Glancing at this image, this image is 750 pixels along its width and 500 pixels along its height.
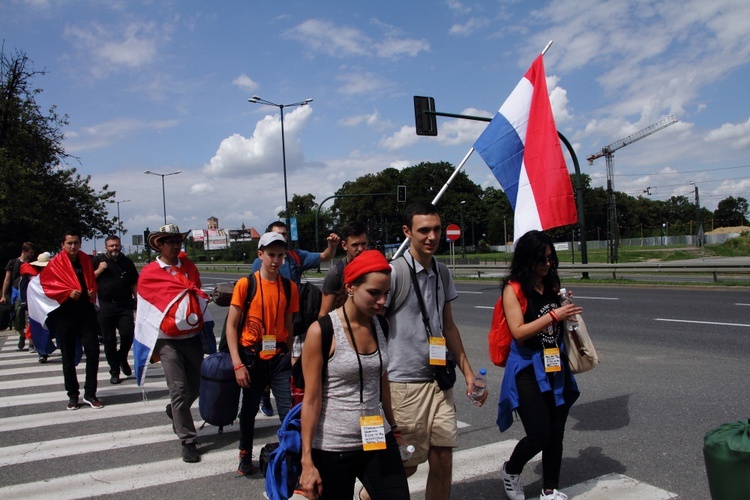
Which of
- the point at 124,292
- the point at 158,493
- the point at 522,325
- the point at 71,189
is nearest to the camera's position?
the point at 522,325

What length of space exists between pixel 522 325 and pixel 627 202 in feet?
392

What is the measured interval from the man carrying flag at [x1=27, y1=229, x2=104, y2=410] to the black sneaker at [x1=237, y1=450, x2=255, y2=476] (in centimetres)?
281

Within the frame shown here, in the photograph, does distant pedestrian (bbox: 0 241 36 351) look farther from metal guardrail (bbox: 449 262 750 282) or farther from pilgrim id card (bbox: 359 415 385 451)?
metal guardrail (bbox: 449 262 750 282)

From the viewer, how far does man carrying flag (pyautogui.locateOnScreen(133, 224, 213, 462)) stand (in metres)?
4.80

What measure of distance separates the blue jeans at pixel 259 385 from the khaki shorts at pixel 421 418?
4.96ft

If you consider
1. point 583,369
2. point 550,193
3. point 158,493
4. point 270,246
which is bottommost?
point 158,493

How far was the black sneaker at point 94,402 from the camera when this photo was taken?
655 centimetres

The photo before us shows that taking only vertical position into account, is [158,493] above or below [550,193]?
below

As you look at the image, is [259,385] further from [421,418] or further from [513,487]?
[513,487]

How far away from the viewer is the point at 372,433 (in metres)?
2.58

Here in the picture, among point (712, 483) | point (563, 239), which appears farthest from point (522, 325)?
point (563, 239)

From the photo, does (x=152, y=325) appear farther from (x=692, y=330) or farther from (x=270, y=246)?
(x=692, y=330)

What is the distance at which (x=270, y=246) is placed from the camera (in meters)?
4.27

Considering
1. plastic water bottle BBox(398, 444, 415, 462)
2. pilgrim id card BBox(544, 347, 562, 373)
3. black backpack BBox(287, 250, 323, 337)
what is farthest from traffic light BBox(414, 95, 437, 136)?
plastic water bottle BBox(398, 444, 415, 462)
